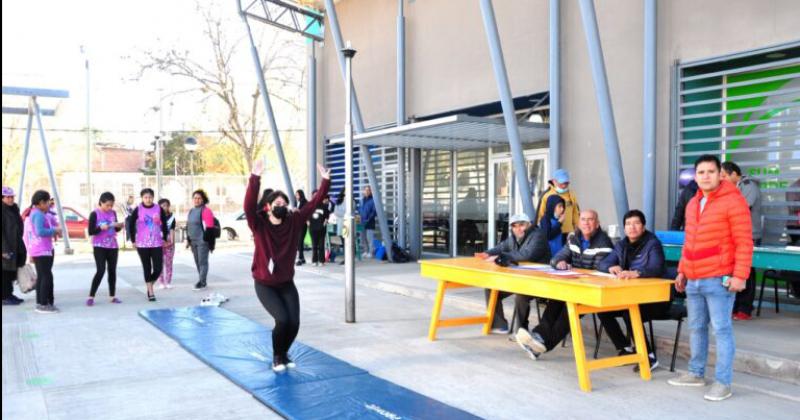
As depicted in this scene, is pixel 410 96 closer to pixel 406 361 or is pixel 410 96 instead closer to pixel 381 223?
pixel 381 223

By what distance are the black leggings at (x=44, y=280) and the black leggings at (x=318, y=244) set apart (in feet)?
18.9

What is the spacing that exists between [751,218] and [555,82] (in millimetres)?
4465

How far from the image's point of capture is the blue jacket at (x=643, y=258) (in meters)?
5.57

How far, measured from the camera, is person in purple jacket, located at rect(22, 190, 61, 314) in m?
8.94

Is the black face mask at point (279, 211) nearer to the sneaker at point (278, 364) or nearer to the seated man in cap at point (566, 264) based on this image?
the sneaker at point (278, 364)

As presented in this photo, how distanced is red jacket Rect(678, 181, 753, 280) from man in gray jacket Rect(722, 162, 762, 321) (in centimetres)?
214

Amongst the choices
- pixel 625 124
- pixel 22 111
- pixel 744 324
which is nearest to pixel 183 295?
pixel 625 124

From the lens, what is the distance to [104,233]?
9.33 metres

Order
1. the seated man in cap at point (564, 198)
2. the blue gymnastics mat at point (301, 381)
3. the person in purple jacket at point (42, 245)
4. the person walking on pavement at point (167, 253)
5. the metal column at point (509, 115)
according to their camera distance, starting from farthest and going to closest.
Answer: the person walking on pavement at point (167, 253) < the metal column at point (509, 115) < the person in purple jacket at point (42, 245) < the seated man in cap at point (564, 198) < the blue gymnastics mat at point (301, 381)

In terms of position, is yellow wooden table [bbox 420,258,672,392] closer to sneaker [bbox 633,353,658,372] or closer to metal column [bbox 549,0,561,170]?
sneaker [bbox 633,353,658,372]

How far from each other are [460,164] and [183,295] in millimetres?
6551

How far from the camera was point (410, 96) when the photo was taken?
48.3 ft

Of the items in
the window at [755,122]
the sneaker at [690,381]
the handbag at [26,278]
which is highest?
the window at [755,122]

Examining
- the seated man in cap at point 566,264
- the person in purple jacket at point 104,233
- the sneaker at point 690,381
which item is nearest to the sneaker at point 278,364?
the seated man in cap at point 566,264
